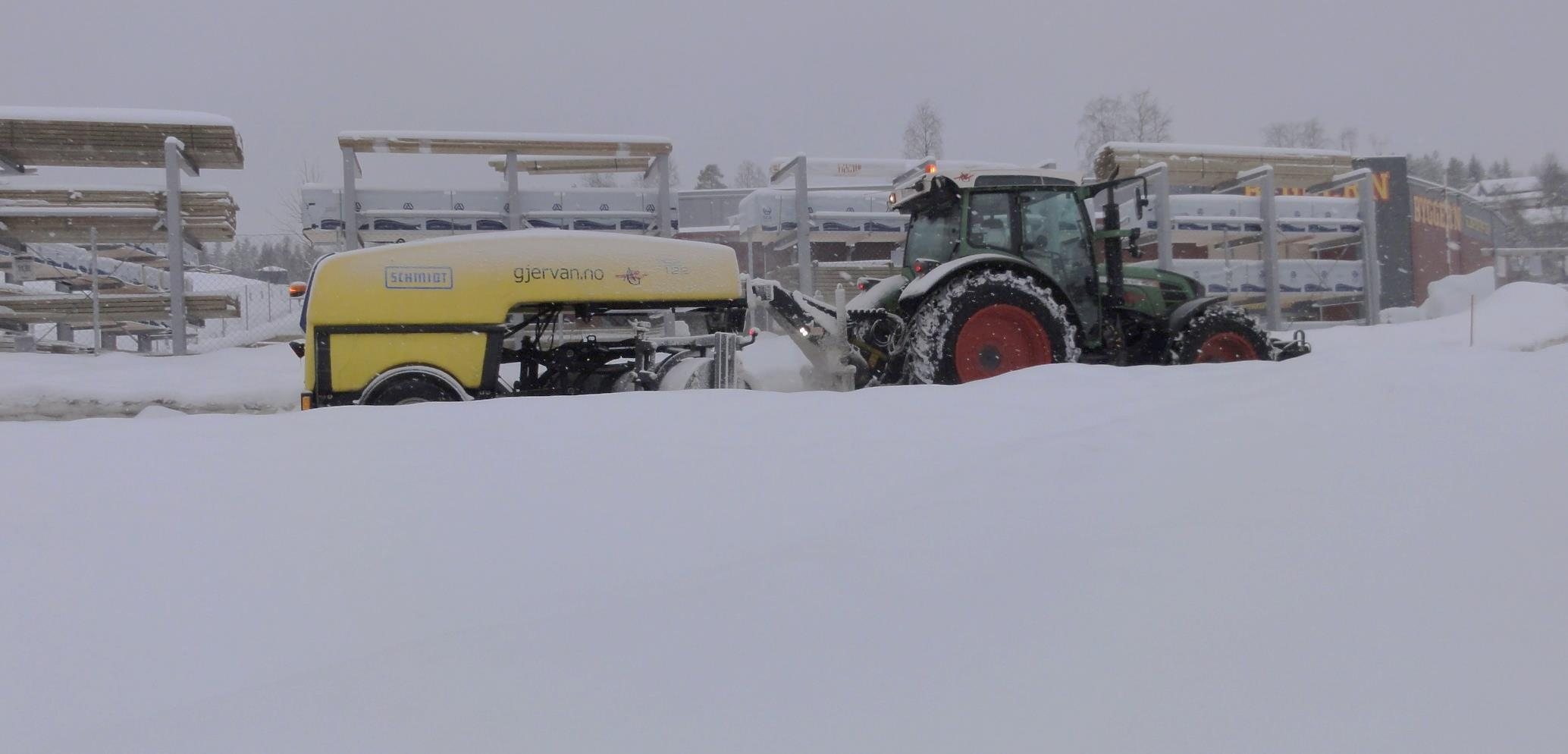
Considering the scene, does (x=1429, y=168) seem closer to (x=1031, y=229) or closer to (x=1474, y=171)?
(x=1474, y=171)

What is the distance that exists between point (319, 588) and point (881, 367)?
18.8ft

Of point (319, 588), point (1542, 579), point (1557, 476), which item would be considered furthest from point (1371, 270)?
point (319, 588)

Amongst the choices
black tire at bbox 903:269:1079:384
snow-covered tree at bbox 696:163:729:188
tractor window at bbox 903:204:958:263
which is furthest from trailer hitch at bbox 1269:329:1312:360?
snow-covered tree at bbox 696:163:729:188

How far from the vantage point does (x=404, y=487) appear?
2.74 m

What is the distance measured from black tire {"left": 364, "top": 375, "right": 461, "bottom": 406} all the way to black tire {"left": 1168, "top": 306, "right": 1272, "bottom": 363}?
209 inches

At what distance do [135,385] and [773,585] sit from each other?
865 centimetres

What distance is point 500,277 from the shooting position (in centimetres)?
600

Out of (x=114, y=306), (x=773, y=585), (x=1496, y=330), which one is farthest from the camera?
(x=114, y=306)

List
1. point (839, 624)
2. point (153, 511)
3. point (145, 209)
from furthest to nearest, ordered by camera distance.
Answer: point (145, 209) < point (153, 511) < point (839, 624)

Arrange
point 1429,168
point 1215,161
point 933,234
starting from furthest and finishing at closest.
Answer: point 1429,168 → point 1215,161 → point 933,234

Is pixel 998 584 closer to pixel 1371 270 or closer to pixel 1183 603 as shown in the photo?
pixel 1183 603

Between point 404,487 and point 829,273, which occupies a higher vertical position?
point 829,273

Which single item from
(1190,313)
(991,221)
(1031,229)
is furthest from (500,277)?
(1190,313)

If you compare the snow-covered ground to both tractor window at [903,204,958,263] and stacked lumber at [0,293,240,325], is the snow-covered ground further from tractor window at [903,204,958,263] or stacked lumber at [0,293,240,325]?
stacked lumber at [0,293,240,325]
